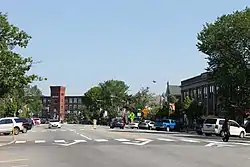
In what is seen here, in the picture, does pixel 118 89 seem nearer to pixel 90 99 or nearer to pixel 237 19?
pixel 90 99

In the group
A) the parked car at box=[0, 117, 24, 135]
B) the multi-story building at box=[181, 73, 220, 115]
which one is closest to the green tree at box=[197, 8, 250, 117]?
the parked car at box=[0, 117, 24, 135]

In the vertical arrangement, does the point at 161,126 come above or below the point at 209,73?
below

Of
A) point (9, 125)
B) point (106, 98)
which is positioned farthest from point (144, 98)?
point (9, 125)

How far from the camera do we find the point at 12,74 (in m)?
37.2

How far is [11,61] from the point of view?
3638cm

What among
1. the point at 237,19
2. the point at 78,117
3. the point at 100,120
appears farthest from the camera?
the point at 78,117

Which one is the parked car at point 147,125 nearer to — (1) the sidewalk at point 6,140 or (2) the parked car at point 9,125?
(2) the parked car at point 9,125

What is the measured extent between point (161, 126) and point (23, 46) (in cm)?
3768

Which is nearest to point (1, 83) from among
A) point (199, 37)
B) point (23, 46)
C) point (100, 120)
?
point (23, 46)

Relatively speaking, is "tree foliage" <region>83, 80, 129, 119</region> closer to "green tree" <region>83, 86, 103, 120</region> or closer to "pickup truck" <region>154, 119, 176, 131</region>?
"green tree" <region>83, 86, 103, 120</region>

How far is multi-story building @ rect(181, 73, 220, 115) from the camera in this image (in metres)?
94.8

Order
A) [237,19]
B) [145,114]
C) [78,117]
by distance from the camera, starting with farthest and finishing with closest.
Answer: [78,117] < [145,114] < [237,19]

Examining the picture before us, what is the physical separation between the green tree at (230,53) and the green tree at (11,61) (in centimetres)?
2280

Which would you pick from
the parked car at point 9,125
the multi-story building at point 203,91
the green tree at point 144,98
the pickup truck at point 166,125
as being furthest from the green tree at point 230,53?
the green tree at point 144,98
